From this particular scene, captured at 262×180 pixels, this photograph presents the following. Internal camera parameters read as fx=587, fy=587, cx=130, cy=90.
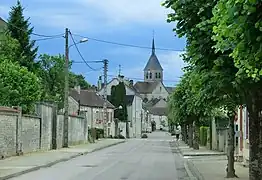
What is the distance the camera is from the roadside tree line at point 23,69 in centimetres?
4167

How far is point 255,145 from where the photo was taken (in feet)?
47.5

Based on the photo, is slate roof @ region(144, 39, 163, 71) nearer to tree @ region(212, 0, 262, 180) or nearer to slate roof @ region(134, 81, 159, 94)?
slate roof @ region(134, 81, 159, 94)

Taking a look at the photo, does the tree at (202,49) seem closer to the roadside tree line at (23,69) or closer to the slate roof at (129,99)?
the roadside tree line at (23,69)

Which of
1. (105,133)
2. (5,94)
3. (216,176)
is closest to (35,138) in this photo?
(5,94)

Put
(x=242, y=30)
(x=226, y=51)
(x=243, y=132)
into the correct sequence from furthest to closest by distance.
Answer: (x=243, y=132) → (x=226, y=51) → (x=242, y=30)

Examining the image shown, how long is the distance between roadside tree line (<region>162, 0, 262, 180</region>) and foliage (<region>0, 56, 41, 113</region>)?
25.9m

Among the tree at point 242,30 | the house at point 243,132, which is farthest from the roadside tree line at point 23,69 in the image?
the tree at point 242,30

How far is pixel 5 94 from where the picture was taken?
4053 centimetres

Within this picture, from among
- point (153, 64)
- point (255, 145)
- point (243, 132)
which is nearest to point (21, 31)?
point (243, 132)

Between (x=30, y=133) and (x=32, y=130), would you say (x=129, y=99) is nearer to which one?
(x=32, y=130)

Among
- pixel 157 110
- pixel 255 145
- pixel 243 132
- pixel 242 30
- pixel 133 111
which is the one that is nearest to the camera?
pixel 242 30

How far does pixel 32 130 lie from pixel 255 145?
23800 mm

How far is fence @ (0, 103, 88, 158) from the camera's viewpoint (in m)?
30.1

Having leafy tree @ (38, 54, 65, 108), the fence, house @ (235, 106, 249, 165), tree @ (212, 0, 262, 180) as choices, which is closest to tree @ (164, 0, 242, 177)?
tree @ (212, 0, 262, 180)
